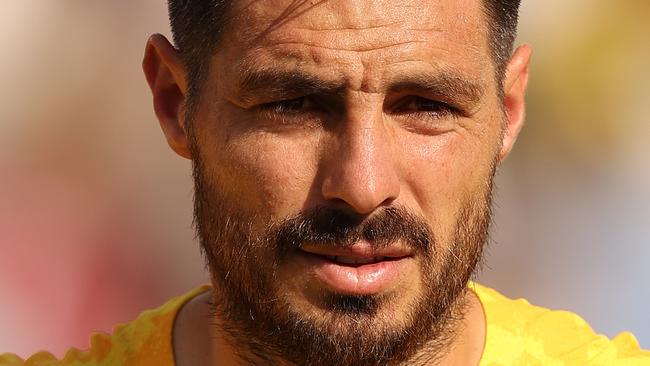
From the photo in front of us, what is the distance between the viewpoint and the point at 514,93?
11.2 feet

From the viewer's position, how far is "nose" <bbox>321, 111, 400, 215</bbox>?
2.67 meters

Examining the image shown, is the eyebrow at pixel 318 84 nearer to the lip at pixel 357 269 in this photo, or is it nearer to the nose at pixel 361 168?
the nose at pixel 361 168

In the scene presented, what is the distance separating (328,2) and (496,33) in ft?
1.84

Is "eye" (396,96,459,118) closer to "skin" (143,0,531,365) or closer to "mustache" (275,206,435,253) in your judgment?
"skin" (143,0,531,365)

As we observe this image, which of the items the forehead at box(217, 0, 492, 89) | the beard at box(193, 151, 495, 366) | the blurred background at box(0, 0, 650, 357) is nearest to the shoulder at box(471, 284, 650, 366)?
the beard at box(193, 151, 495, 366)

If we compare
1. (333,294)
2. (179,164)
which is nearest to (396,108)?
(333,294)

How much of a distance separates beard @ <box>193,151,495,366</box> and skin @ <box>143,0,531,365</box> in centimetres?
3

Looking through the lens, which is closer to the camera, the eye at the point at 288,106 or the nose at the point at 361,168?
the nose at the point at 361,168

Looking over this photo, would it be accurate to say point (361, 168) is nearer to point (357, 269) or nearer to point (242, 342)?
point (357, 269)

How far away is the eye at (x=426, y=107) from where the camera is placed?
288cm

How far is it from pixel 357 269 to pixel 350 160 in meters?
0.29

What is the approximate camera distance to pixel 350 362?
2.91 metres

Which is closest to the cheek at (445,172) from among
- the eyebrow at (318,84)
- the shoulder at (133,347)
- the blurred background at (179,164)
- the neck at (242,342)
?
the eyebrow at (318,84)

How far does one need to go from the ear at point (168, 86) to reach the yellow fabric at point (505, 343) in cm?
58
